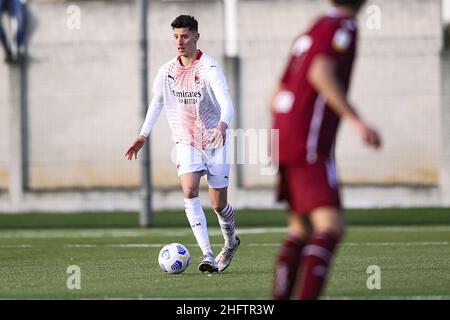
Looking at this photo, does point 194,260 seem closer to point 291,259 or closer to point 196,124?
point 196,124

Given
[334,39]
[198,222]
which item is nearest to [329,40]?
[334,39]

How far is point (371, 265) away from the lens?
456 inches

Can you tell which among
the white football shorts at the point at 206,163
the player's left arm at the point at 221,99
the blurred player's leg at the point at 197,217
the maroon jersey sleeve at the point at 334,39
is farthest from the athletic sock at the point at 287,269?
the white football shorts at the point at 206,163

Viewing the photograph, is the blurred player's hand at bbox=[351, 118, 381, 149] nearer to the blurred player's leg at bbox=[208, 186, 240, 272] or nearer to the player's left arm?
the player's left arm

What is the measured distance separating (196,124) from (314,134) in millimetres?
4509

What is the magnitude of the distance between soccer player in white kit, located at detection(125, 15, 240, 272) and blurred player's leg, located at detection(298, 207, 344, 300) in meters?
4.33

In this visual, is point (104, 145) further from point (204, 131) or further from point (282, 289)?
point (282, 289)

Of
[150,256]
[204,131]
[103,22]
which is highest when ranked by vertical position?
[103,22]

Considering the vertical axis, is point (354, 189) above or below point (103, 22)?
below

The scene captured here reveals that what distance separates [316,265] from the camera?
21.6 feet

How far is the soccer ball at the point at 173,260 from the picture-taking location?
10.9m
